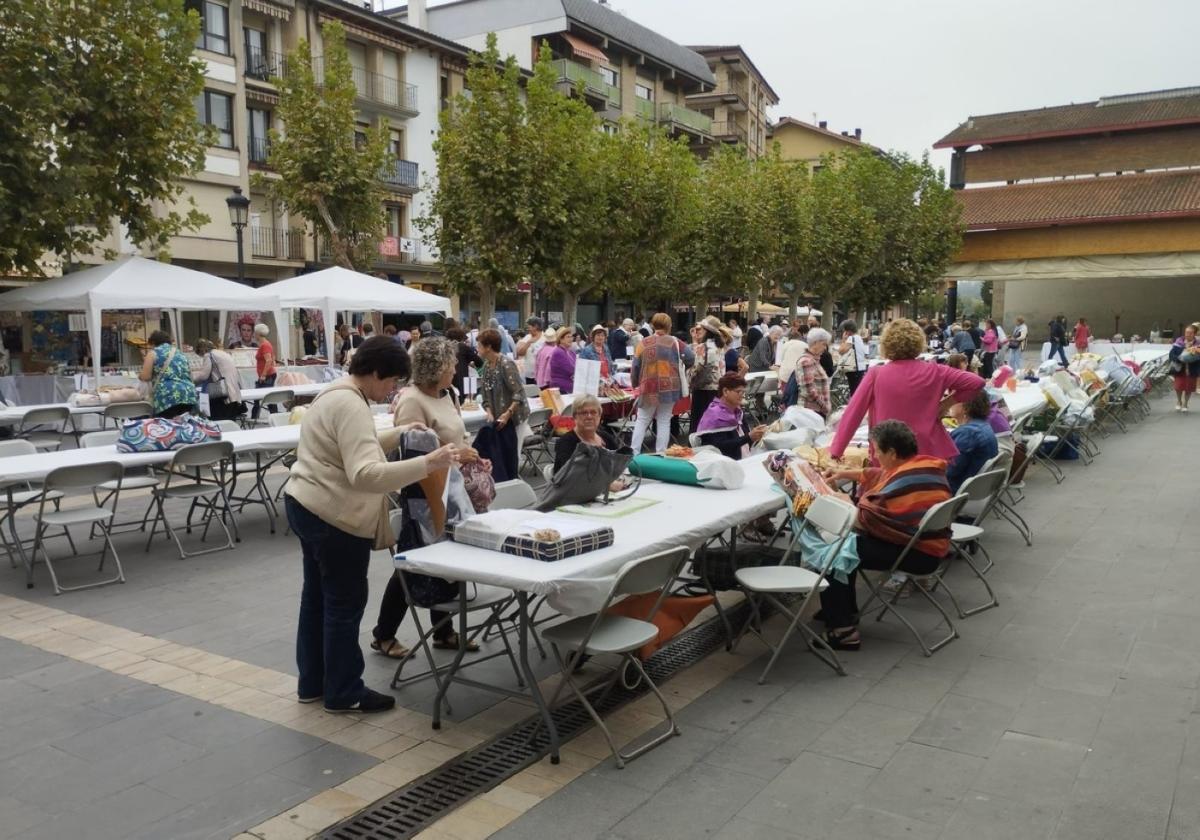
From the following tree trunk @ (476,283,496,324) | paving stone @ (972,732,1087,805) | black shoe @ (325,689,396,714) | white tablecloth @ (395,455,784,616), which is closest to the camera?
paving stone @ (972,732,1087,805)

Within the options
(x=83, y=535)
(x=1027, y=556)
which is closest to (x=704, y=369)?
(x=1027, y=556)

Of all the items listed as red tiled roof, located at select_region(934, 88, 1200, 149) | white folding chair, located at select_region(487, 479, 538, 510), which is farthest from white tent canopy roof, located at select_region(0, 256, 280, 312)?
red tiled roof, located at select_region(934, 88, 1200, 149)

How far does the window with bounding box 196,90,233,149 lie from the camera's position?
2703 cm

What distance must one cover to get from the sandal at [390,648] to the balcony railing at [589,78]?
37.0 m

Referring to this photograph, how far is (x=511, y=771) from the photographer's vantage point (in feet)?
12.2

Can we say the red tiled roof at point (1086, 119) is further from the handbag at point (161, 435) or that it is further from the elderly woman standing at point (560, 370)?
the handbag at point (161, 435)

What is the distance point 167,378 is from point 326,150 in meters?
11.9

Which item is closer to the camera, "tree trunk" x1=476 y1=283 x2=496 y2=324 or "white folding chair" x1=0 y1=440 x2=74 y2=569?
"white folding chair" x1=0 y1=440 x2=74 y2=569

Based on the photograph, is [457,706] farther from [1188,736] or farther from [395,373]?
[1188,736]

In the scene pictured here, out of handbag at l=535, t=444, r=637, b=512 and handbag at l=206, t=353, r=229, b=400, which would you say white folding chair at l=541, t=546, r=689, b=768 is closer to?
handbag at l=535, t=444, r=637, b=512

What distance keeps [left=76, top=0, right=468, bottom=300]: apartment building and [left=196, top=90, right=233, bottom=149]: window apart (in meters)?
0.03

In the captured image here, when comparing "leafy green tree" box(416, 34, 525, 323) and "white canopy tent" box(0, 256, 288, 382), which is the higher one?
"leafy green tree" box(416, 34, 525, 323)

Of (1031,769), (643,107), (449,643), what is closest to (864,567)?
(1031,769)

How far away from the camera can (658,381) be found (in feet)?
32.3
